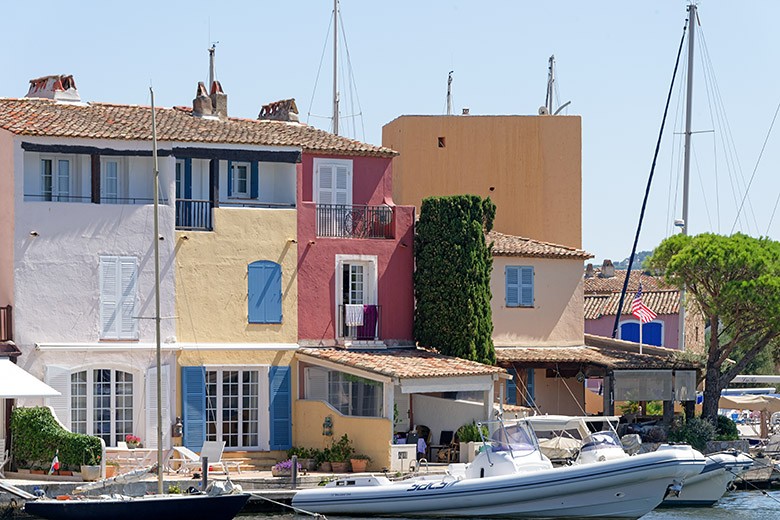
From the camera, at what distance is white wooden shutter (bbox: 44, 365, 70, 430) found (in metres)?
30.2

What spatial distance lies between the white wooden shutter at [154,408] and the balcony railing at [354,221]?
5.64m

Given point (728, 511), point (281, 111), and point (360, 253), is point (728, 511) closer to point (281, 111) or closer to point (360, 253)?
point (360, 253)

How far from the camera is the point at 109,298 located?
31.3 m

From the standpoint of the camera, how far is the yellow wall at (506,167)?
146 ft

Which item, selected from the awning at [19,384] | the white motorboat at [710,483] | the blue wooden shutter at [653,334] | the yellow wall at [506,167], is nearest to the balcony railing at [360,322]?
the awning at [19,384]

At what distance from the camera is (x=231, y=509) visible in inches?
1010

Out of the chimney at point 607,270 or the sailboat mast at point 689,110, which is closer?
the sailboat mast at point 689,110

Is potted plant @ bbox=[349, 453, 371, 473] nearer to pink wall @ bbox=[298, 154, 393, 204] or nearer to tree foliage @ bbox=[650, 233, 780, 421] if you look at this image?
pink wall @ bbox=[298, 154, 393, 204]

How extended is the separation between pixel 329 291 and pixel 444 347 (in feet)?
10.8

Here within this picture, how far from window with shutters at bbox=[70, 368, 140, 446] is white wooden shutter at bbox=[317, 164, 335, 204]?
22.9 ft

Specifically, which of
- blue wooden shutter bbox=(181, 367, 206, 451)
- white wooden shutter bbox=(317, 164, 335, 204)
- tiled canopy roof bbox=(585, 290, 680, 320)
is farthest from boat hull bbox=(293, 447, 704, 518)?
tiled canopy roof bbox=(585, 290, 680, 320)

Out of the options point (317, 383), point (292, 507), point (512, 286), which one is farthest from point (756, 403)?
point (292, 507)

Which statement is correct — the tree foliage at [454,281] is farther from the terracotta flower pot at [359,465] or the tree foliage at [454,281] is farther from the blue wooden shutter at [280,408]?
the terracotta flower pot at [359,465]

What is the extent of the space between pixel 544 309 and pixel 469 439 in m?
8.30
